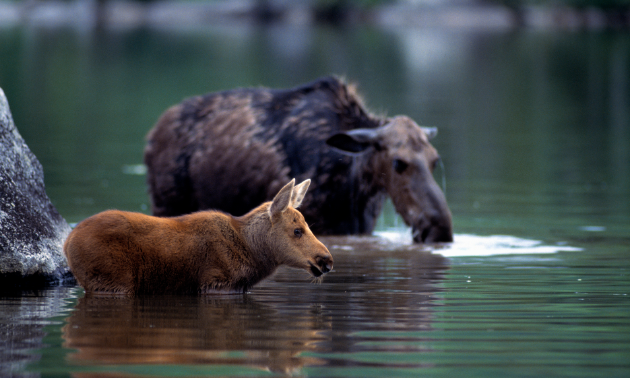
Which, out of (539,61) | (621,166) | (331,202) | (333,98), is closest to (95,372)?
(331,202)

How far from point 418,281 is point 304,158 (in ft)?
11.9

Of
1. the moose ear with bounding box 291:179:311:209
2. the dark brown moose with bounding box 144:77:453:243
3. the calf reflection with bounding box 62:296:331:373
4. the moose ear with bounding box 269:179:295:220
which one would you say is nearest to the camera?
the calf reflection with bounding box 62:296:331:373

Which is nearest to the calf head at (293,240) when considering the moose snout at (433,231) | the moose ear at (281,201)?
the moose ear at (281,201)

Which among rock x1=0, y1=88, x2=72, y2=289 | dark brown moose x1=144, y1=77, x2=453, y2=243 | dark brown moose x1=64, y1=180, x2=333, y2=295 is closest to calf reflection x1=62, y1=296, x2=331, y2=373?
dark brown moose x1=64, y1=180, x2=333, y2=295

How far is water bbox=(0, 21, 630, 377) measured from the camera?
720cm

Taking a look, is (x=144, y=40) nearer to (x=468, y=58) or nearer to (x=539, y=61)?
(x=468, y=58)

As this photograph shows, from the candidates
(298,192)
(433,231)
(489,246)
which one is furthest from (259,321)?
(489,246)

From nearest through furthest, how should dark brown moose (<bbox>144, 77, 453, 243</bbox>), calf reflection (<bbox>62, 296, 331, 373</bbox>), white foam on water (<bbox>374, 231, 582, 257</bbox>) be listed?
1. calf reflection (<bbox>62, 296, 331, 373</bbox>)
2. white foam on water (<bbox>374, 231, 582, 257</bbox>)
3. dark brown moose (<bbox>144, 77, 453, 243</bbox>)

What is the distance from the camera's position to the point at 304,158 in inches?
539

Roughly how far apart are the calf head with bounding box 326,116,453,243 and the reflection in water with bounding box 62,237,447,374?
199 cm

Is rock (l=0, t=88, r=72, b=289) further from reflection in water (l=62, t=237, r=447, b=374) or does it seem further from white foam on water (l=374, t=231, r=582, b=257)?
white foam on water (l=374, t=231, r=582, b=257)

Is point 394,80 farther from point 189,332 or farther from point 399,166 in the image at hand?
point 189,332

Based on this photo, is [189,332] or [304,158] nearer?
[189,332]

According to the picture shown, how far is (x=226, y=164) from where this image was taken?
46.6 feet
